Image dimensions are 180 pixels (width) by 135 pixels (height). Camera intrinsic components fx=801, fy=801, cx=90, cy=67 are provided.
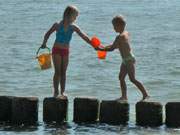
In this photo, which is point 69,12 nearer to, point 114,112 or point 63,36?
point 63,36

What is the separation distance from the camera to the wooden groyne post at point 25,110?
44.6 feet

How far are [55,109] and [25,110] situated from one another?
0.51 meters

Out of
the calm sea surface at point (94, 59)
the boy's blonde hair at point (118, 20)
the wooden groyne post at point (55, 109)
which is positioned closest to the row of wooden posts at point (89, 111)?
the wooden groyne post at point (55, 109)

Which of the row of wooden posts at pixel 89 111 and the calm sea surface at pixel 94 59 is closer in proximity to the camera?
the row of wooden posts at pixel 89 111

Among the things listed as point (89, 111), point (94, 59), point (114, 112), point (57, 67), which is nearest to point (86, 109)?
point (89, 111)

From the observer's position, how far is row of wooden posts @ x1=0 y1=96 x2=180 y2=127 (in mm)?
13516

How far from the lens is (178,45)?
91.9 ft

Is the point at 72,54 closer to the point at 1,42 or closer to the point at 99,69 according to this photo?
the point at 99,69

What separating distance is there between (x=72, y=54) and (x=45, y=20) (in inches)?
512

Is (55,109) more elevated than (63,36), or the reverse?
(63,36)

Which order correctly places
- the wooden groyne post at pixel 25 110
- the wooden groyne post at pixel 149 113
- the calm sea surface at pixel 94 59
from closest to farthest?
1. the wooden groyne post at pixel 149 113
2. the wooden groyne post at pixel 25 110
3. the calm sea surface at pixel 94 59

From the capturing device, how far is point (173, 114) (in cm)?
1352

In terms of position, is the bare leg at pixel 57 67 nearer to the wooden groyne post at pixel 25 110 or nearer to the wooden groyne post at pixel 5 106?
the wooden groyne post at pixel 25 110

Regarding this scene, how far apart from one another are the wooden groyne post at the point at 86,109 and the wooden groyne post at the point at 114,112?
111 mm
